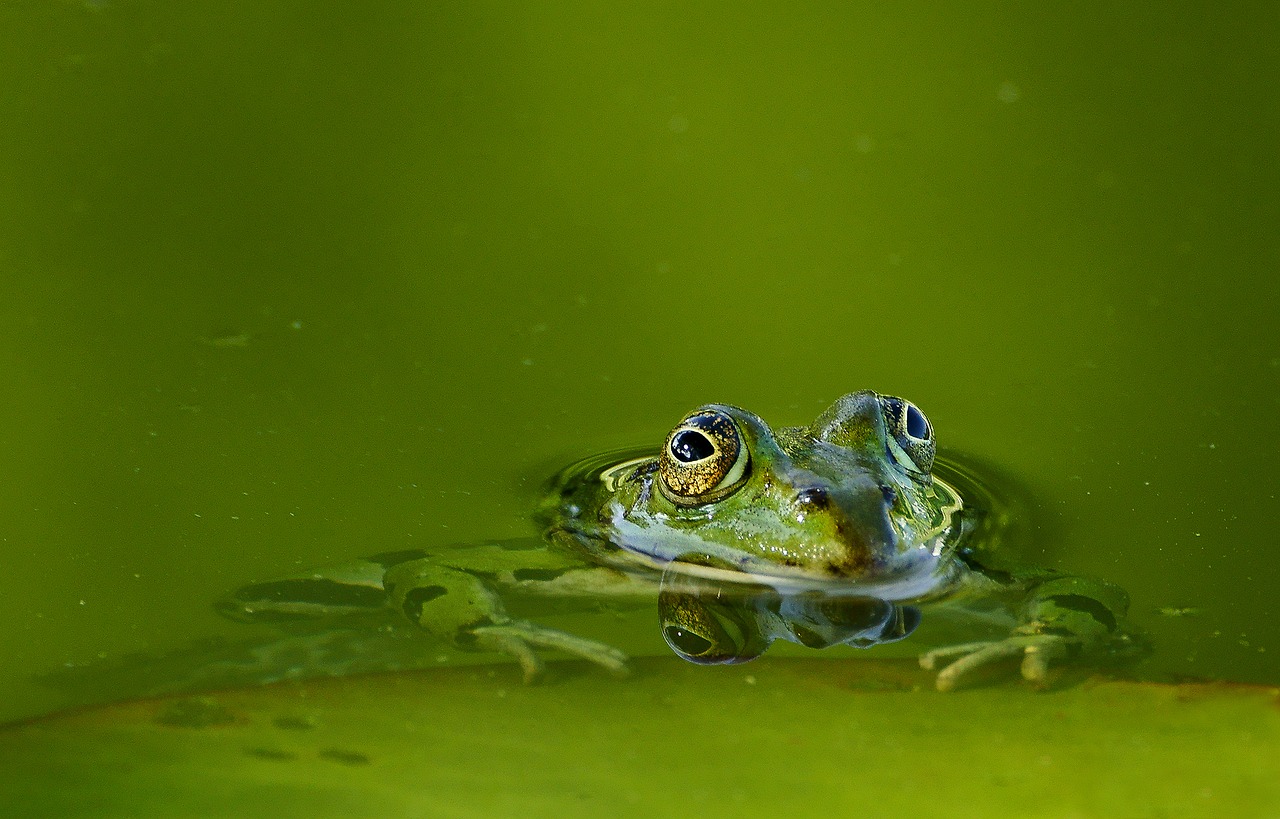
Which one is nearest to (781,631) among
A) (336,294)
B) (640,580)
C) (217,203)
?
(640,580)

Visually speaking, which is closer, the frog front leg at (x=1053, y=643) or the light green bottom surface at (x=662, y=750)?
the light green bottom surface at (x=662, y=750)

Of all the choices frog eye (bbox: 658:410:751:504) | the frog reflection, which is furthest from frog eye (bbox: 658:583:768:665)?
frog eye (bbox: 658:410:751:504)

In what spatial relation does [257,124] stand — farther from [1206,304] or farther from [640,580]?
[1206,304]

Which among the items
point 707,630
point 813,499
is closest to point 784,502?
point 813,499

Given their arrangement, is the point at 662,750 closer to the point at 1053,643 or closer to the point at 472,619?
the point at 472,619

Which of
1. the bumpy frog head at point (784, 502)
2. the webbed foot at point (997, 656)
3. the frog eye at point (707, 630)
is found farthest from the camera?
the bumpy frog head at point (784, 502)

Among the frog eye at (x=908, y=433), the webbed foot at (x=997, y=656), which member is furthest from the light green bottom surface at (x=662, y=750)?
the frog eye at (x=908, y=433)

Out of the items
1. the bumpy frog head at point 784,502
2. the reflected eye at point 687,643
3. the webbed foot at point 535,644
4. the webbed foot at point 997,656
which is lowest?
the webbed foot at point 997,656

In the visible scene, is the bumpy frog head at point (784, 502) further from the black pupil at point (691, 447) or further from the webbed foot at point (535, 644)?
the webbed foot at point (535, 644)
